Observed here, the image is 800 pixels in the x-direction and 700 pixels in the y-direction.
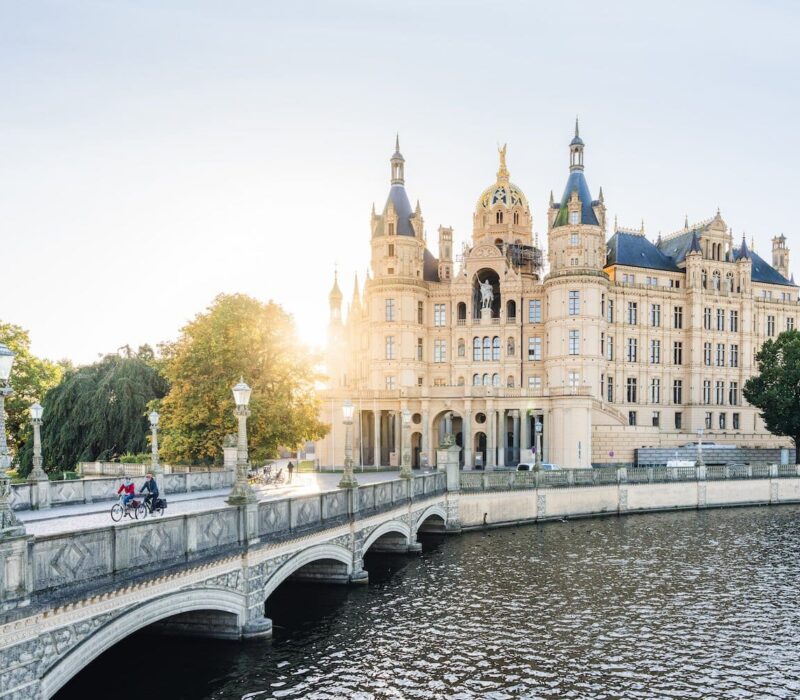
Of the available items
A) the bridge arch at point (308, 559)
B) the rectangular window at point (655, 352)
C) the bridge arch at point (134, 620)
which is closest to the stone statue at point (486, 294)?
the rectangular window at point (655, 352)

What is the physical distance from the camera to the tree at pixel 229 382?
4534 cm

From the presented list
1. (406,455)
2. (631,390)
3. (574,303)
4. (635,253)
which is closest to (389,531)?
(406,455)

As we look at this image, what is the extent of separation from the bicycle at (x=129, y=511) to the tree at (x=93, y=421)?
34160mm

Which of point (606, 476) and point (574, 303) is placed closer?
point (606, 476)

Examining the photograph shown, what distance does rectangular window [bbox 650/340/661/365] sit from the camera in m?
80.3

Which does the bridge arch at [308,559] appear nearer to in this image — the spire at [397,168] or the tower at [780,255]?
the spire at [397,168]

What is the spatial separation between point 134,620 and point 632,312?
231ft

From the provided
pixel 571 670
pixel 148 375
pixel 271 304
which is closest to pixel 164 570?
pixel 571 670

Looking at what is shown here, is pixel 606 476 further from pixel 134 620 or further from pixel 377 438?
pixel 134 620

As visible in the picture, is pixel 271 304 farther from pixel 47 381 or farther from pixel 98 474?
pixel 47 381

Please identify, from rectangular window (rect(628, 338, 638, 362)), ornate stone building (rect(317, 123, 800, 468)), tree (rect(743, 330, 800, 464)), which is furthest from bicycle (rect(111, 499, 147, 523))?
rectangular window (rect(628, 338, 638, 362))

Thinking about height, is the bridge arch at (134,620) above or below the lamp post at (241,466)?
below

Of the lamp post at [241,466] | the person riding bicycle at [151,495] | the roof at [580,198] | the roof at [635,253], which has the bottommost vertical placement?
the person riding bicycle at [151,495]

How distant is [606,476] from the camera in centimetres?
5494
